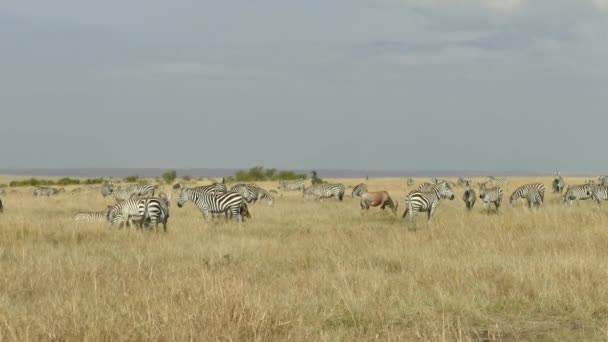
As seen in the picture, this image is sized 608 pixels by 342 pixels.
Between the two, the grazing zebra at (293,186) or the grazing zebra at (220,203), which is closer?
the grazing zebra at (220,203)

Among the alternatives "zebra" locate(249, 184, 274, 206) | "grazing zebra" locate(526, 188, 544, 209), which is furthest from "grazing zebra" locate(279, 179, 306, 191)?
"grazing zebra" locate(526, 188, 544, 209)

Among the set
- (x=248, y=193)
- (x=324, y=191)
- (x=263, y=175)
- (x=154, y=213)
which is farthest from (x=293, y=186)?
(x=154, y=213)

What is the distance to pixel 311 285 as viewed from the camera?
24.3 feet

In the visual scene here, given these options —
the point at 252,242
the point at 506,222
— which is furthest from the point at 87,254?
the point at 506,222

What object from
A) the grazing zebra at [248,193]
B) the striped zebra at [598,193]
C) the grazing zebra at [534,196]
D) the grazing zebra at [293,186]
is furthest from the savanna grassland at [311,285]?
the grazing zebra at [293,186]

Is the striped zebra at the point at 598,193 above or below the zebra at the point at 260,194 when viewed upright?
above

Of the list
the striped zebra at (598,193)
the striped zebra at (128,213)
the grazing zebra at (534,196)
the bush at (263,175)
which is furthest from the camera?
the bush at (263,175)

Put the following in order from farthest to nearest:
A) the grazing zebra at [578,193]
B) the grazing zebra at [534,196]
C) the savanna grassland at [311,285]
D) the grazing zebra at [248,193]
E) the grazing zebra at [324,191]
Answer: 1. the grazing zebra at [324,191]
2. the grazing zebra at [248,193]
3. the grazing zebra at [578,193]
4. the grazing zebra at [534,196]
5. the savanna grassland at [311,285]

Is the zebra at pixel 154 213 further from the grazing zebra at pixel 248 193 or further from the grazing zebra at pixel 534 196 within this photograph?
the grazing zebra at pixel 534 196

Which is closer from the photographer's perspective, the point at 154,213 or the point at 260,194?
the point at 154,213

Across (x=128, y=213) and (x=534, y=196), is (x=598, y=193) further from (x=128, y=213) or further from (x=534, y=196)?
(x=128, y=213)

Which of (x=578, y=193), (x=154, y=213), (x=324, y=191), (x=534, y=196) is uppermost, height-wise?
(x=578, y=193)

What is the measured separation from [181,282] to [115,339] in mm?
2014

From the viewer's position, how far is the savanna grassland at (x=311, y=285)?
16.4ft
